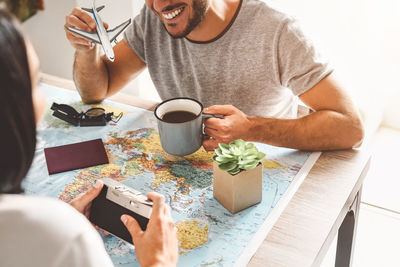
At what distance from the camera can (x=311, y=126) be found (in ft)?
3.62

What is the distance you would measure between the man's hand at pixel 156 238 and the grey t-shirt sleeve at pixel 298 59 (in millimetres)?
568

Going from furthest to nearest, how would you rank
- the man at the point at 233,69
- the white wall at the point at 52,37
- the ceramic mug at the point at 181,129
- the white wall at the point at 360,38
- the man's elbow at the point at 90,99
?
the white wall at the point at 52,37 < the white wall at the point at 360,38 < the man's elbow at the point at 90,99 < the man at the point at 233,69 < the ceramic mug at the point at 181,129

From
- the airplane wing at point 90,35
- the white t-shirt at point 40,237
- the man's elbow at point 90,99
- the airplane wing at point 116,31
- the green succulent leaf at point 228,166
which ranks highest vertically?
the airplane wing at point 116,31

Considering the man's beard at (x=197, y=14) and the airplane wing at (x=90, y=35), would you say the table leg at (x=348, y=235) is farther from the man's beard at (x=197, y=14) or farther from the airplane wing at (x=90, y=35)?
the airplane wing at (x=90, y=35)

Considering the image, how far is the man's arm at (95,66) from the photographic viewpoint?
1.24 meters

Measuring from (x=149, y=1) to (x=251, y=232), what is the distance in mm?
766

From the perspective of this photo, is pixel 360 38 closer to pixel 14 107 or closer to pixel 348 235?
pixel 348 235

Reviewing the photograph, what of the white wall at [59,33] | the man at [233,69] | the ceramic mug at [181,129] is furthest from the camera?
the white wall at [59,33]

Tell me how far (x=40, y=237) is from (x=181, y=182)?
0.49 m

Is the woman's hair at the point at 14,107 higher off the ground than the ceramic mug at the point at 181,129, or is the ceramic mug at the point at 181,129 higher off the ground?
the woman's hair at the point at 14,107

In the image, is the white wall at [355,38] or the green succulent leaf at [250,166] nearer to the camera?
the green succulent leaf at [250,166]

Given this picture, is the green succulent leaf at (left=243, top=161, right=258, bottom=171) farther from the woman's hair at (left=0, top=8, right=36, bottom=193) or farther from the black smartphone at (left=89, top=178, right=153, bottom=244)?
the woman's hair at (left=0, top=8, right=36, bottom=193)

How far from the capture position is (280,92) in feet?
4.30

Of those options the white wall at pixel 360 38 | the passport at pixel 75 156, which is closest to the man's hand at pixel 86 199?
the passport at pixel 75 156
